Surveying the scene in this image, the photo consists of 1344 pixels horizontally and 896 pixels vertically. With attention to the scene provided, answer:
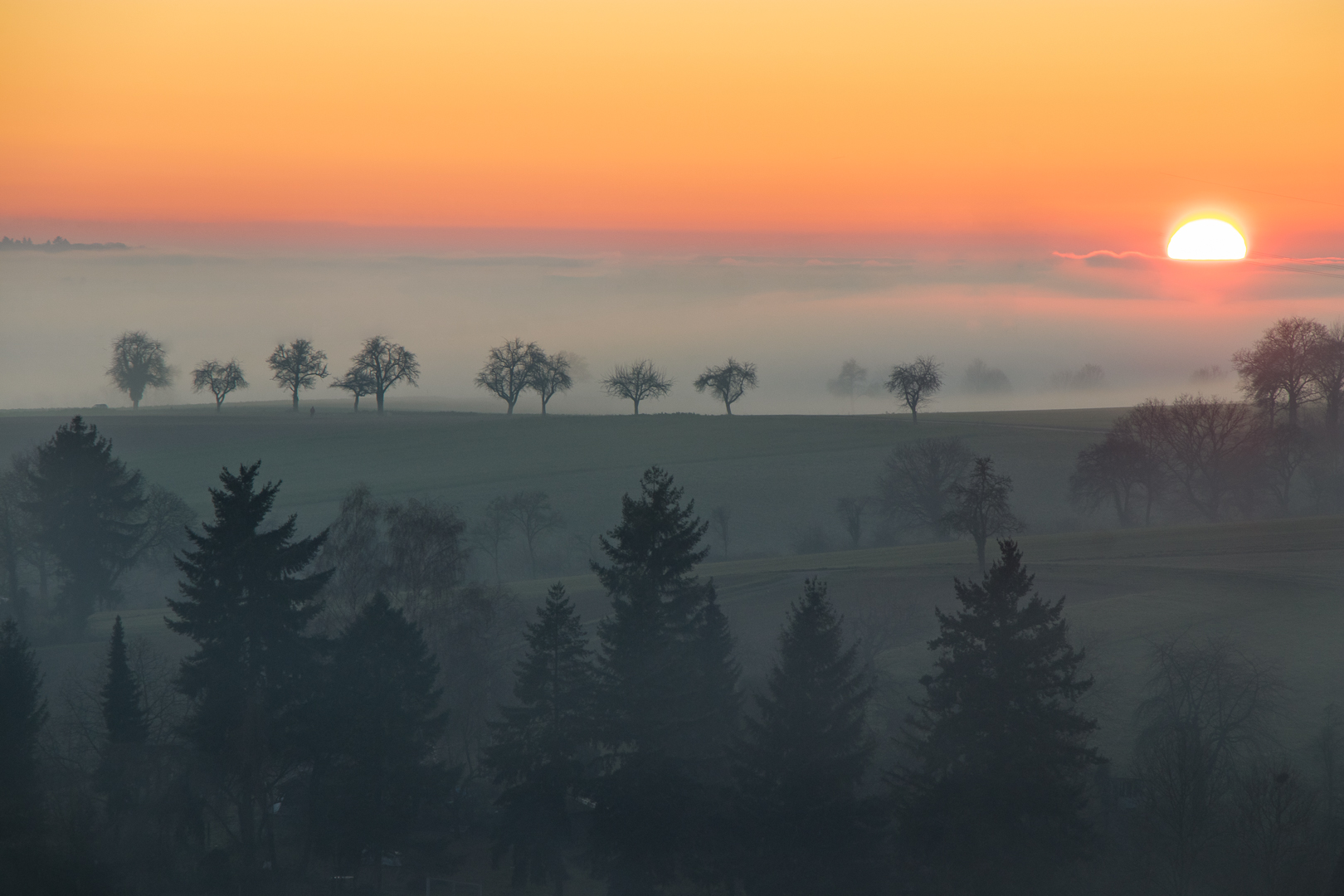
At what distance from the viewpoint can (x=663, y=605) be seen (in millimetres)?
32000

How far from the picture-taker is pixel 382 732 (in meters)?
31.4

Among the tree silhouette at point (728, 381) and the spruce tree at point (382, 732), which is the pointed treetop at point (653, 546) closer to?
the spruce tree at point (382, 732)

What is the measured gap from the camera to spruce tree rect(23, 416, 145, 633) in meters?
54.6

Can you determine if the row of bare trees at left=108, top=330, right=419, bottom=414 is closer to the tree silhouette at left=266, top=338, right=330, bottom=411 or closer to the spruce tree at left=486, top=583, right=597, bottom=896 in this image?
the tree silhouette at left=266, top=338, right=330, bottom=411

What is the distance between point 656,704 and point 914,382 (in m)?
76.8

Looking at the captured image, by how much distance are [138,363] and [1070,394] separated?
128263mm

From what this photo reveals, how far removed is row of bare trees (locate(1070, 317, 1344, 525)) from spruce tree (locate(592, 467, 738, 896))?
44.2m

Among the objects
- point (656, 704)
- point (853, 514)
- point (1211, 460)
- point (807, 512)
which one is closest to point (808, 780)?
point (656, 704)

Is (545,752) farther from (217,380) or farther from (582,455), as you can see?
(217,380)

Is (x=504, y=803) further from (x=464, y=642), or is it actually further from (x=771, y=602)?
(x=771, y=602)

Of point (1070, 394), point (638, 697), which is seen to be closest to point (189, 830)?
point (638, 697)

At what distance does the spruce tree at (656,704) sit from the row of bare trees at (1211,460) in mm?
44222

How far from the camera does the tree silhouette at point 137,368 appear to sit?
134000 mm

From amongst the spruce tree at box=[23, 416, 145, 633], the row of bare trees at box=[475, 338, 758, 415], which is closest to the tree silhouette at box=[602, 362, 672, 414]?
the row of bare trees at box=[475, 338, 758, 415]
